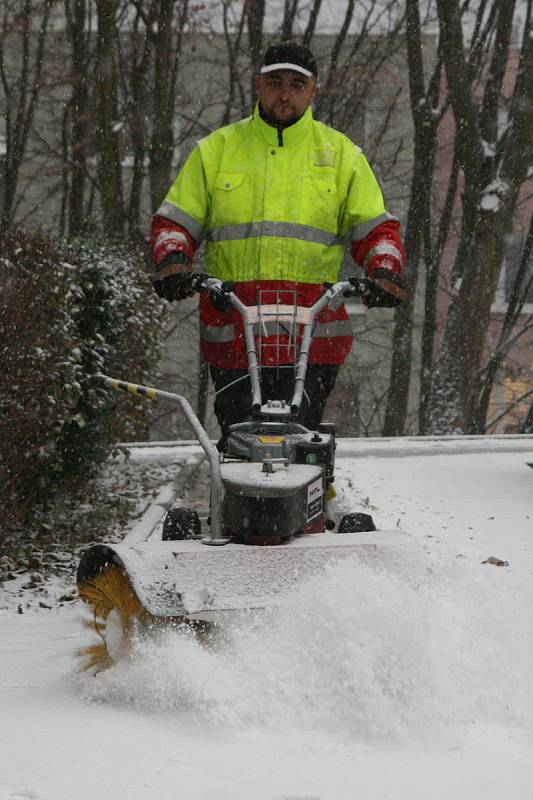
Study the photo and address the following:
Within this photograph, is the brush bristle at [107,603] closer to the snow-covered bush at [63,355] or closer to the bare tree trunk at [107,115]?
the snow-covered bush at [63,355]

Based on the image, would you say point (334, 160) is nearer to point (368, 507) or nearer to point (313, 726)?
point (313, 726)

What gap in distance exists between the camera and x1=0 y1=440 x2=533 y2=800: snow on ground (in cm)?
324

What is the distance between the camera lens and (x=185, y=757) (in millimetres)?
3383

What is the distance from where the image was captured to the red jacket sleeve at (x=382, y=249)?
5.11 metres

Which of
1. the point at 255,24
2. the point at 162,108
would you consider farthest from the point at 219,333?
the point at 255,24

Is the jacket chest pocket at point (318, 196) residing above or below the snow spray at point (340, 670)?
above

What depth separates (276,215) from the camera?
5.16m

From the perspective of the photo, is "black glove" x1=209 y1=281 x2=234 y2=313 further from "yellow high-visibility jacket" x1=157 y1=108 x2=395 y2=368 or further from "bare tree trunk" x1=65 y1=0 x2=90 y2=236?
"bare tree trunk" x1=65 y1=0 x2=90 y2=236

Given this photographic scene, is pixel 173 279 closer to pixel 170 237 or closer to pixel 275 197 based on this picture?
pixel 170 237

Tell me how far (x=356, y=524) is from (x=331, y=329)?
81cm

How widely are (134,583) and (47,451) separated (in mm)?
3553

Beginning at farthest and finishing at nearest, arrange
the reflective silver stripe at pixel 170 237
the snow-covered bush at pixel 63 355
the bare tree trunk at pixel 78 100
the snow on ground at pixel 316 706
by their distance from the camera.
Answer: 1. the bare tree trunk at pixel 78 100
2. the snow-covered bush at pixel 63 355
3. the reflective silver stripe at pixel 170 237
4. the snow on ground at pixel 316 706

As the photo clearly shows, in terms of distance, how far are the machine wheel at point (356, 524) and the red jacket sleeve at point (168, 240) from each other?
1.15 metres

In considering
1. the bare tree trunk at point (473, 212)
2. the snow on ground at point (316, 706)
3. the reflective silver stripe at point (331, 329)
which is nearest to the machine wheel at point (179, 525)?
the snow on ground at point (316, 706)
